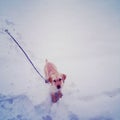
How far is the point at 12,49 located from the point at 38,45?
723mm

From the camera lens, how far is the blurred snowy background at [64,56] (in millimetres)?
4258

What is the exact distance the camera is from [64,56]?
5641mm

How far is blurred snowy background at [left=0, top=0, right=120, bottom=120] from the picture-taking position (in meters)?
4.26

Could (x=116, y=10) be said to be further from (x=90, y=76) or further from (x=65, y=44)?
(x=90, y=76)

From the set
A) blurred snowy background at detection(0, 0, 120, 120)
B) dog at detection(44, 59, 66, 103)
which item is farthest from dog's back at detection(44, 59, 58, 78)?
blurred snowy background at detection(0, 0, 120, 120)

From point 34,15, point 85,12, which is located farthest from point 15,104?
point 85,12

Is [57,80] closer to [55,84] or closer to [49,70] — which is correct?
[55,84]

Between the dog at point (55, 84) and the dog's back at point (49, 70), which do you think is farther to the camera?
the dog's back at point (49, 70)

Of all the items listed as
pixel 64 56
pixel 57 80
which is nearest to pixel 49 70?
pixel 57 80

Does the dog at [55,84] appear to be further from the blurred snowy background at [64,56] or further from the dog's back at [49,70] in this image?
the blurred snowy background at [64,56]

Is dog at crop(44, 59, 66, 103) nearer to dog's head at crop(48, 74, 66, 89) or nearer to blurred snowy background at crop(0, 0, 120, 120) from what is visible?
dog's head at crop(48, 74, 66, 89)

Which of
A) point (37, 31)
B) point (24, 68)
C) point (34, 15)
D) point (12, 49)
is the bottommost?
point (24, 68)

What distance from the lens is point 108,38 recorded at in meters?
6.16

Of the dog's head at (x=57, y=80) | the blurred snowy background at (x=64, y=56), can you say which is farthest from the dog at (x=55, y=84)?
the blurred snowy background at (x=64, y=56)
